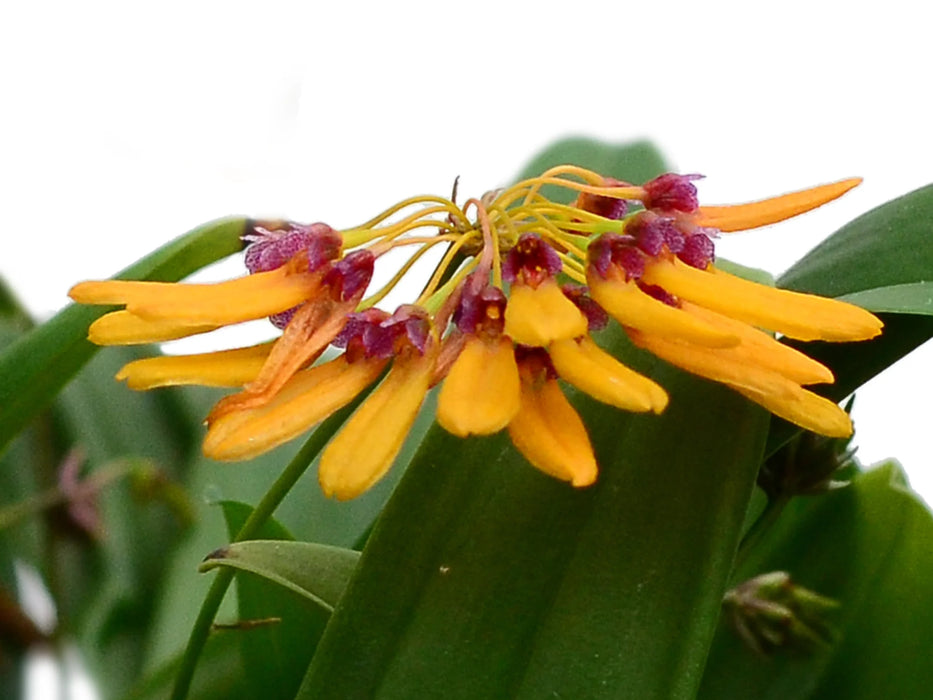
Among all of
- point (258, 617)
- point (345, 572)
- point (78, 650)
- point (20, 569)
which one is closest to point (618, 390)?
point (345, 572)

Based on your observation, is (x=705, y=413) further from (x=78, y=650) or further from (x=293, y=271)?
(x=78, y=650)

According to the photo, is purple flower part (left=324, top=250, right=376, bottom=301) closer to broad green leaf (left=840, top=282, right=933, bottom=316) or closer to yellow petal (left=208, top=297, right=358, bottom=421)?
yellow petal (left=208, top=297, right=358, bottom=421)

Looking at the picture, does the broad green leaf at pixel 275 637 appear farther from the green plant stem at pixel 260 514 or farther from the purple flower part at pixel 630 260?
the purple flower part at pixel 630 260

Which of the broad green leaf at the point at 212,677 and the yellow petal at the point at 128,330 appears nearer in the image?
the yellow petal at the point at 128,330

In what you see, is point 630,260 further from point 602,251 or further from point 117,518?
point 117,518

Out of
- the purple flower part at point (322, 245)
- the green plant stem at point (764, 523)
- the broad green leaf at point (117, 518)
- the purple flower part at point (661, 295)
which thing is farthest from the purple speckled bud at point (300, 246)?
the broad green leaf at point (117, 518)

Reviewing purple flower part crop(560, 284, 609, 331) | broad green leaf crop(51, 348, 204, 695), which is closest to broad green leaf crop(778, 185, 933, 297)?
purple flower part crop(560, 284, 609, 331)
